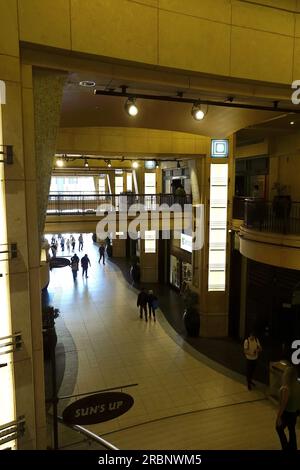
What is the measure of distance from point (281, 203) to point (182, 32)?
5627 mm

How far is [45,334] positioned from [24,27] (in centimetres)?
378

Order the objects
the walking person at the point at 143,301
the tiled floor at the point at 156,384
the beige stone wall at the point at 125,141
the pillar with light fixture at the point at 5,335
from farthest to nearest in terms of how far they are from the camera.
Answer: the walking person at the point at 143,301 → the beige stone wall at the point at 125,141 → the tiled floor at the point at 156,384 → the pillar with light fixture at the point at 5,335

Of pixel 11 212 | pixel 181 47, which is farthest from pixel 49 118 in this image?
pixel 181 47

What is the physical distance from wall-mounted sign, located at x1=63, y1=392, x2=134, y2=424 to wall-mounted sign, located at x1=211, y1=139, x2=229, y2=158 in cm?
904

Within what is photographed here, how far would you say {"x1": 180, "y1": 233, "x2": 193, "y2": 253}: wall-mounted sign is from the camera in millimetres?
15847

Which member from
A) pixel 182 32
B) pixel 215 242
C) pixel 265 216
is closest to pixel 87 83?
pixel 182 32

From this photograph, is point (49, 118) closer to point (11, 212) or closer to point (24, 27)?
point (24, 27)

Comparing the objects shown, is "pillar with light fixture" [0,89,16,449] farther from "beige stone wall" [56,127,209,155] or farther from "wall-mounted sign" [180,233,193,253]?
"wall-mounted sign" [180,233,193,253]

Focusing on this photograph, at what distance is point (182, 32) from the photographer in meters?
4.56

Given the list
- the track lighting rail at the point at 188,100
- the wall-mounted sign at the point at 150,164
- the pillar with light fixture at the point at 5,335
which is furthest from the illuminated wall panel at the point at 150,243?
the pillar with light fixture at the point at 5,335

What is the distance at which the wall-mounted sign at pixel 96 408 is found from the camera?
4293mm

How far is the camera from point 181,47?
15.0 ft

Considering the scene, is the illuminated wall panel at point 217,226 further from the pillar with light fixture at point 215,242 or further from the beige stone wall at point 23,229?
the beige stone wall at point 23,229

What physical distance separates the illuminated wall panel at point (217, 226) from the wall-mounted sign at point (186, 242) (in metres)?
3.59
